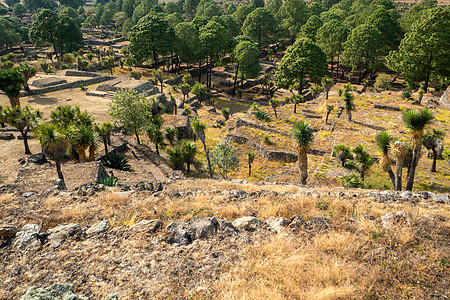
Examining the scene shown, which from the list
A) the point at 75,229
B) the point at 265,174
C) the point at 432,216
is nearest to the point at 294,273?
the point at 432,216

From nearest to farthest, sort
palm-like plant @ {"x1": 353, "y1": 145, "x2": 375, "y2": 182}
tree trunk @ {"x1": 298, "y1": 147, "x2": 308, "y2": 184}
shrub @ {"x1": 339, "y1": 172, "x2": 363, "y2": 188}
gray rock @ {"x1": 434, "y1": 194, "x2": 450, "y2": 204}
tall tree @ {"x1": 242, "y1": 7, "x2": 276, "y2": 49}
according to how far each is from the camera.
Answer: gray rock @ {"x1": 434, "y1": 194, "x2": 450, "y2": 204}, tree trunk @ {"x1": 298, "y1": 147, "x2": 308, "y2": 184}, shrub @ {"x1": 339, "y1": 172, "x2": 363, "y2": 188}, palm-like plant @ {"x1": 353, "y1": 145, "x2": 375, "y2": 182}, tall tree @ {"x1": 242, "y1": 7, "x2": 276, "y2": 49}

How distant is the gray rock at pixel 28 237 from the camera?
775 centimetres

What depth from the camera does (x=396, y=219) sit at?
8.77 metres

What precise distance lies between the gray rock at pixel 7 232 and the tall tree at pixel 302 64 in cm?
4148

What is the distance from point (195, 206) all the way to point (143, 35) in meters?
49.4

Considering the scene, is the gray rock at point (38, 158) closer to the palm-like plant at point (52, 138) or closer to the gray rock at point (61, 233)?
the palm-like plant at point (52, 138)

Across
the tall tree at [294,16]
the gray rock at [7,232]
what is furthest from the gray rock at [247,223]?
the tall tree at [294,16]

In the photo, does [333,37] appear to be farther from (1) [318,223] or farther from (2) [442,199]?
(1) [318,223]

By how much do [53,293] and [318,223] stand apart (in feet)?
23.0

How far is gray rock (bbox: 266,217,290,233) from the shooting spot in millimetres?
8523

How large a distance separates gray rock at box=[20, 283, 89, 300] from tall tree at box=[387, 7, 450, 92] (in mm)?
45173

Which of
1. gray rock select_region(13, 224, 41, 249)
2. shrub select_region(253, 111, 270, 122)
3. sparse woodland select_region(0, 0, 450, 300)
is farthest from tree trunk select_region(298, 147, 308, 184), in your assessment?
shrub select_region(253, 111, 270, 122)

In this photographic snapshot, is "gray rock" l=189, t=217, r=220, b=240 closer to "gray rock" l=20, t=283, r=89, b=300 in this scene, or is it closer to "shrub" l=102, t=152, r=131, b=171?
"gray rock" l=20, t=283, r=89, b=300

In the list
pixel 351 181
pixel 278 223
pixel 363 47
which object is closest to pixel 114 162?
pixel 278 223
